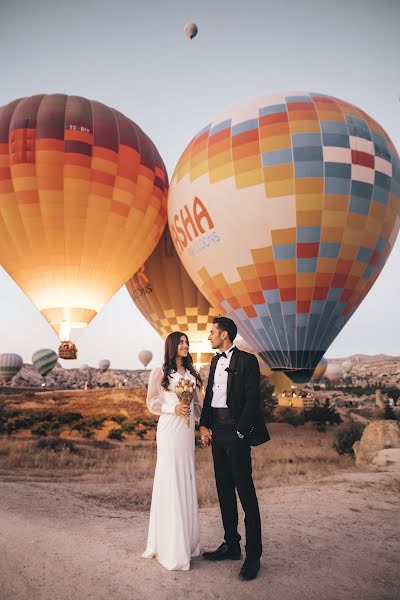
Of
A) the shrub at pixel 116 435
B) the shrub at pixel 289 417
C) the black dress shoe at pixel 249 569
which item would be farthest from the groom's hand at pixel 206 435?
the shrub at pixel 289 417

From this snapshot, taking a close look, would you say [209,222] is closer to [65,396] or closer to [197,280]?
[197,280]

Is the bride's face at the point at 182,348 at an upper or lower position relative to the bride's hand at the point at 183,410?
upper

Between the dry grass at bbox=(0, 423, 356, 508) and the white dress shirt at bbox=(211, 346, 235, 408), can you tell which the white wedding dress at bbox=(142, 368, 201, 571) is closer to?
the white dress shirt at bbox=(211, 346, 235, 408)

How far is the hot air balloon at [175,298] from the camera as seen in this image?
720 inches

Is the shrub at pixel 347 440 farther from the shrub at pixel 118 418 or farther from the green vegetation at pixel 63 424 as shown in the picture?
the shrub at pixel 118 418

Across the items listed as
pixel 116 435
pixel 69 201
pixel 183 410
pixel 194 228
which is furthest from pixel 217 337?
pixel 116 435

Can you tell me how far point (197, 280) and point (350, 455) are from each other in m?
6.82

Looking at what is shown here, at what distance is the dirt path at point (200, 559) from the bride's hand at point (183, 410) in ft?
4.18

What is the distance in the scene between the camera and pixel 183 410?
390 cm

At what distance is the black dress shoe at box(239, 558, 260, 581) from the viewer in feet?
11.5

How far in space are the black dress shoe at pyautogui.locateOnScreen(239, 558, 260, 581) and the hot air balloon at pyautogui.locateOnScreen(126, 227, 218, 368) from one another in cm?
1501

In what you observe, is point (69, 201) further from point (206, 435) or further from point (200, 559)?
point (200, 559)

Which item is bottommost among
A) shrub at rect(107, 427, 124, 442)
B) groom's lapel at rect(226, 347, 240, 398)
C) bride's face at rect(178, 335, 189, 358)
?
shrub at rect(107, 427, 124, 442)

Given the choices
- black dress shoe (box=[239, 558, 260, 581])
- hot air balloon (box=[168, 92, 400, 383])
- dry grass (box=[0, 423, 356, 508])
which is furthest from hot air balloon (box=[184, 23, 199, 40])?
black dress shoe (box=[239, 558, 260, 581])
